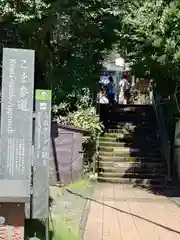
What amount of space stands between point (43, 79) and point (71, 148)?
3.44 meters

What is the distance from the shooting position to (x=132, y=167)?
13.8 metres

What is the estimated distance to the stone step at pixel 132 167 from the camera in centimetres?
1359

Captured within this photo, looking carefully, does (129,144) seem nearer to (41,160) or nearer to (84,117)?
(84,117)

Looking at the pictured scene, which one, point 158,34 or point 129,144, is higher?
point 158,34

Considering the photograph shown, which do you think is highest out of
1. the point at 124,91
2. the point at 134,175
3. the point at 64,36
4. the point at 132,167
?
the point at 64,36

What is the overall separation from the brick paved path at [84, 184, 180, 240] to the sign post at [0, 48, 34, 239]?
2388mm

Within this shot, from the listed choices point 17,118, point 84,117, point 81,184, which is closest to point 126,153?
point 84,117

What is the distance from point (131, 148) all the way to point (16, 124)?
31.2 ft

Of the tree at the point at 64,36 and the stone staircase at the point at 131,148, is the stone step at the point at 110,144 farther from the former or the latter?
the tree at the point at 64,36

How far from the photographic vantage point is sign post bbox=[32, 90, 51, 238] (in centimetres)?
590

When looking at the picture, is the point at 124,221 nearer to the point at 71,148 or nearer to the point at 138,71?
the point at 71,148

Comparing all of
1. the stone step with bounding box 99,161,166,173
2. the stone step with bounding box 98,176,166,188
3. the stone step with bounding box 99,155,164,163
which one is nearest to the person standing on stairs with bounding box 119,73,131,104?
the stone step with bounding box 99,155,164,163

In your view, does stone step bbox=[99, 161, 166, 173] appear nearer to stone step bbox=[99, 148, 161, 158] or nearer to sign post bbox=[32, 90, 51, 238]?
stone step bbox=[99, 148, 161, 158]

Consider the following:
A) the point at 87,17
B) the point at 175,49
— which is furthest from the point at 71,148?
the point at 175,49
